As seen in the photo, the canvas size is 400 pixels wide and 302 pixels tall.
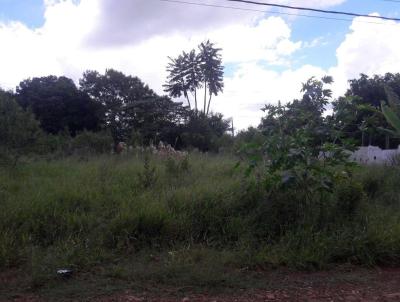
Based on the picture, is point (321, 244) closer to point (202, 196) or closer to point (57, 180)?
point (202, 196)

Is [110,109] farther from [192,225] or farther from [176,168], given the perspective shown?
[192,225]

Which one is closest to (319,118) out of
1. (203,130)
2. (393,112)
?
(393,112)

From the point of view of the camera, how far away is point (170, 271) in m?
4.71

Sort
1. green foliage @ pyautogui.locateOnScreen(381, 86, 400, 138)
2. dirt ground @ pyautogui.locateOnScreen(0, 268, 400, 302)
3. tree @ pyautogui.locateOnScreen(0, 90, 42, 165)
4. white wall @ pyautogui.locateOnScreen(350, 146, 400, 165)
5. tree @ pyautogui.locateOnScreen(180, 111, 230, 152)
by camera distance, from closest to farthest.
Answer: dirt ground @ pyautogui.locateOnScreen(0, 268, 400, 302)
green foliage @ pyautogui.locateOnScreen(381, 86, 400, 138)
tree @ pyautogui.locateOnScreen(0, 90, 42, 165)
white wall @ pyautogui.locateOnScreen(350, 146, 400, 165)
tree @ pyautogui.locateOnScreen(180, 111, 230, 152)

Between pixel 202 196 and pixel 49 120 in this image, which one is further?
pixel 49 120

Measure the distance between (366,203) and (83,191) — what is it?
429 cm

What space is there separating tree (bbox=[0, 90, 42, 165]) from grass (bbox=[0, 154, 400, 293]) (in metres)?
2.01

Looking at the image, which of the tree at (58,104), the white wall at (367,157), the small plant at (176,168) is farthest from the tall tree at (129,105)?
the small plant at (176,168)

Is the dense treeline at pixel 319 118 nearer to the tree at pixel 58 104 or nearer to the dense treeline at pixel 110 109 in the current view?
the dense treeline at pixel 110 109

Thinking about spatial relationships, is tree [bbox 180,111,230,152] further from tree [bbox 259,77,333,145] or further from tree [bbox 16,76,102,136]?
tree [bbox 259,77,333,145]

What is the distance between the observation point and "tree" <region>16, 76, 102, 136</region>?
37656mm

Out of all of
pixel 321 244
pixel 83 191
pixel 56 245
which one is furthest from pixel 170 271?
pixel 83 191

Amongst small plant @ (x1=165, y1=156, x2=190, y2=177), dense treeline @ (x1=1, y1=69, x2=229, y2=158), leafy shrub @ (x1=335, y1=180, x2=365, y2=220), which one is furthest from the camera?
dense treeline @ (x1=1, y1=69, x2=229, y2=158)

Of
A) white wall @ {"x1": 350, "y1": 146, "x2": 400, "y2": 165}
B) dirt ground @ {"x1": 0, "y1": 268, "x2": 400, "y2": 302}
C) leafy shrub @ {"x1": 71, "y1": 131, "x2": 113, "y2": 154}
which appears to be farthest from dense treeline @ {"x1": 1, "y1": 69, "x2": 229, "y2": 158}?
dirt ground @ {"x1": 0, "y1": 268, "x2": 400, "y2": 302}
